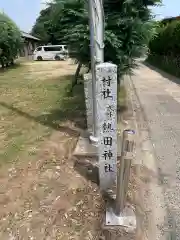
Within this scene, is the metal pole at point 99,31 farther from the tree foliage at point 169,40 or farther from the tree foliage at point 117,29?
the tree foliage at point 169,40

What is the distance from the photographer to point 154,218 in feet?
11.3

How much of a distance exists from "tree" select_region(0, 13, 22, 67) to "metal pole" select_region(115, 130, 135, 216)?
18559 mm

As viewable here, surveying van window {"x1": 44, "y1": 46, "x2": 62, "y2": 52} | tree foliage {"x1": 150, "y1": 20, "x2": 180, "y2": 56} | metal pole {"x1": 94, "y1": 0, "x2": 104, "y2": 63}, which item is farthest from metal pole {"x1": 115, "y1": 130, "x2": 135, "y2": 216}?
van window {"x1": 44, "y1": 46, "x2": 62, "y2": 52}

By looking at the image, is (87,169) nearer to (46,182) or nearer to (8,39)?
(46,182)

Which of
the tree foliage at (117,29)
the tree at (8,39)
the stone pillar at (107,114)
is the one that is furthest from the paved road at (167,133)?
the tree at (8,39)

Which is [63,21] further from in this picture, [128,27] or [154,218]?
[154,218]

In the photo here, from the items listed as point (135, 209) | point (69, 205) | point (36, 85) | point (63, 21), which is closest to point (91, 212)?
point (69, 205)

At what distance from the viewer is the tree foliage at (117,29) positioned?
630 centimetres

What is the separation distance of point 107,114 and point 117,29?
3436 mm

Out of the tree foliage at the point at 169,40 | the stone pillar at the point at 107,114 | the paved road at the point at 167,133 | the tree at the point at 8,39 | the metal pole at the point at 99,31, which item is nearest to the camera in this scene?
the stone pillar at the point at 107,114

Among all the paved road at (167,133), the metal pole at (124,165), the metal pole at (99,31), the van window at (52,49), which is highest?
the metal pole at (99,31)

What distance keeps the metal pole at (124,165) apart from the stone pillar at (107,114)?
1.73 ft

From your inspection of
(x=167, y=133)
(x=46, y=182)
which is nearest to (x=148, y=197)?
(x=46, y=182)

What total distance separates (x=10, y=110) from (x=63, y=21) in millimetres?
2964
